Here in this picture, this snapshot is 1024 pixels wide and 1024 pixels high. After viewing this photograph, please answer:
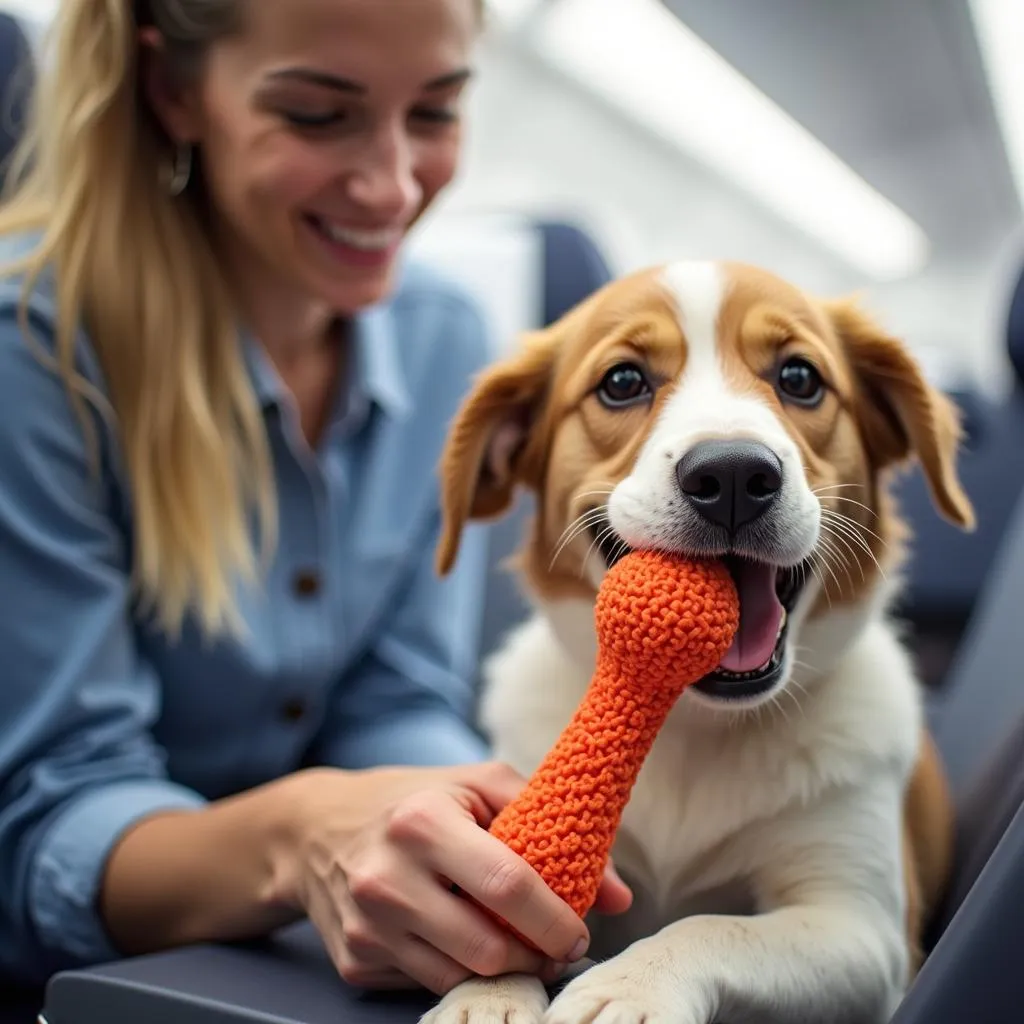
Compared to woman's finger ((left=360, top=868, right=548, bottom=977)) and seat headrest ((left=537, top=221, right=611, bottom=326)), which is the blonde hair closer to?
woman's finger ((left=360, top=868, right=548, bottom=977))

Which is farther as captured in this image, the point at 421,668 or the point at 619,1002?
the point at 421,668

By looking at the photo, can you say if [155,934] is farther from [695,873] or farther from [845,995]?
[845,995]

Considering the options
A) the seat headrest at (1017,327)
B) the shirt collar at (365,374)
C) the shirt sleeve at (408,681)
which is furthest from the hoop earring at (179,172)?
the seat headrest at (1017,327)

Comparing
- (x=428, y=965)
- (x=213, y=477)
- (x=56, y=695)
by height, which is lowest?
(x=56, y=695)

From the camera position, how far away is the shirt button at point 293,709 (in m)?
1.50

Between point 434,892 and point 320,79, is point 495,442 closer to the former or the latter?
point 320,79

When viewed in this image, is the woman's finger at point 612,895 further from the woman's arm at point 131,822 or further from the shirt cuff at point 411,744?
the shirt cuff at point 411,744

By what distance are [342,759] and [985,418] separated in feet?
5.83

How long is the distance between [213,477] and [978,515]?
195 cm

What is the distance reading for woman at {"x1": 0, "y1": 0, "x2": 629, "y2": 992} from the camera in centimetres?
111

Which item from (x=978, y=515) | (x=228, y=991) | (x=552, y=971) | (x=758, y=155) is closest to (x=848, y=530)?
(x=552, y=971)

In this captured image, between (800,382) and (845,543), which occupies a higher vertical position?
(800,382)

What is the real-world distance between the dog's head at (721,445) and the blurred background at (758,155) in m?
0.14

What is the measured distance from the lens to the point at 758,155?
18.6 ft
